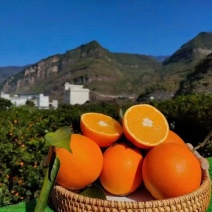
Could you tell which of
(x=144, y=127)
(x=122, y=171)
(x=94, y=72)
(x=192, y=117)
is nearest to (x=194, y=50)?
(x=94, y=72)

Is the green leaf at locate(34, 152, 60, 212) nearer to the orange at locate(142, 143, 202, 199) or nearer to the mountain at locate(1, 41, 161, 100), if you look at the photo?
the orange at locate(142, 143, 202, 199)

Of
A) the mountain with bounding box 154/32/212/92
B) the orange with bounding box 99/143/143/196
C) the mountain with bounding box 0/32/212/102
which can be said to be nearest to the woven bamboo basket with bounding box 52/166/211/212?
the orange with bounding box 99/143/143/196

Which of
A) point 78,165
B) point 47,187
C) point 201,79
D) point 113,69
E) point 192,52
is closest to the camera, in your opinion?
point 47,187

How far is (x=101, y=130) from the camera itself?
106cm

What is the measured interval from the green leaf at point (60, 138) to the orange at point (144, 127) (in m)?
0.23

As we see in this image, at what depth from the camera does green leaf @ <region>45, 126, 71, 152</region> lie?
0.83 metres

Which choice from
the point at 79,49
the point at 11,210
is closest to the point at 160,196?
the point at 11,210

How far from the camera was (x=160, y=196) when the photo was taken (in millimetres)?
913

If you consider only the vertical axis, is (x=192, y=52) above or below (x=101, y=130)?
below

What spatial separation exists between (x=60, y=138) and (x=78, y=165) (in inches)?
5.3

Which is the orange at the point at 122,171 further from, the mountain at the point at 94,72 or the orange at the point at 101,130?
the mountain at the point at 94,72

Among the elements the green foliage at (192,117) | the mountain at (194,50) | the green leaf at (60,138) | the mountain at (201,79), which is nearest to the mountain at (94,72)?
the mountain at (194,50)

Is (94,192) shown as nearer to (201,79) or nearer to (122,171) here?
(122,171)

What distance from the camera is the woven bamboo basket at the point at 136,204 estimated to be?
0.83 metres
